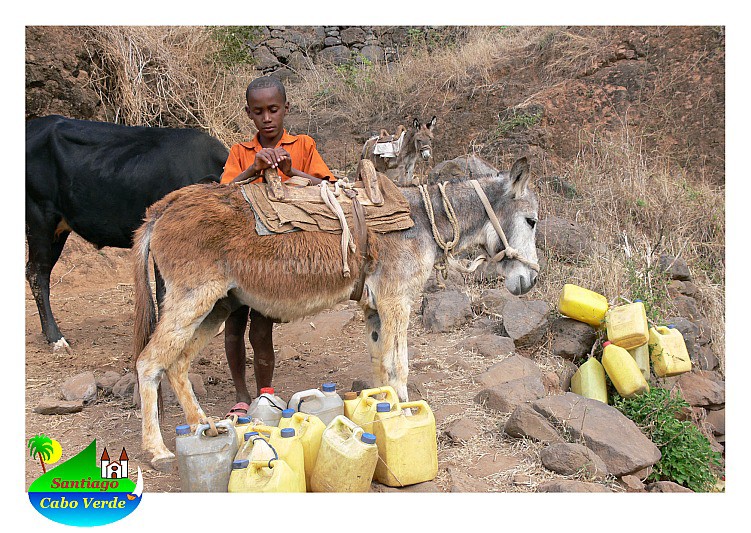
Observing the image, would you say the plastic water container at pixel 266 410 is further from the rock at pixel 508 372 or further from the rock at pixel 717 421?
the rock at pixel 717 421

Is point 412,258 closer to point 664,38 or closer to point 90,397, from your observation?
point 90,397

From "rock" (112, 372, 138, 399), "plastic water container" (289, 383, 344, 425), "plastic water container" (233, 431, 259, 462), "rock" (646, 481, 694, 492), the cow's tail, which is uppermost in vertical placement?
the cow's tail

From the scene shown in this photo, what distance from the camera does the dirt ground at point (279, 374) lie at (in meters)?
3.83

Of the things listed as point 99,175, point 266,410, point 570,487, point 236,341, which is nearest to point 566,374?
point 570,487

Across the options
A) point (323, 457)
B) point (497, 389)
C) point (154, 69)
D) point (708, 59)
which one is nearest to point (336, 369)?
point (497, 389)

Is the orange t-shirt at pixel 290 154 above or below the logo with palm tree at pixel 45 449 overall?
above

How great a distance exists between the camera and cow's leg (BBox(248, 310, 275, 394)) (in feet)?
14.6

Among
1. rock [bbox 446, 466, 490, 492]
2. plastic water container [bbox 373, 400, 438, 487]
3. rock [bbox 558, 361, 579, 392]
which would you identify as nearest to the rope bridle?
plastic water container [bbox 373, 400, 438, 487]

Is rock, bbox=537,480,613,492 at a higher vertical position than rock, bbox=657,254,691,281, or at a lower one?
lower

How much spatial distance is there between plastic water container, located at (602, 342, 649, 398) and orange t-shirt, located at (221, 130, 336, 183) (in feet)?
8.31

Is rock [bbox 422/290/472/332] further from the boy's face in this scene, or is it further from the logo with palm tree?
the logo with palm tree

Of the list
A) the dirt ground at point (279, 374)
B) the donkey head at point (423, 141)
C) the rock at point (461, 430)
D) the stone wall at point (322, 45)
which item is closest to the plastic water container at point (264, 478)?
the dirt ground at point (279, 374)

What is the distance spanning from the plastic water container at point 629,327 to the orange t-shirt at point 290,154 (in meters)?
2.55

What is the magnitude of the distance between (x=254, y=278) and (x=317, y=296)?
1.32 ft
